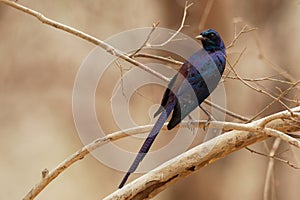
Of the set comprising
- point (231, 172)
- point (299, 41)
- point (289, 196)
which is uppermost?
point (299, 41)

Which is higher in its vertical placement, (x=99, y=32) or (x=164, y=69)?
(x=99, y=32)

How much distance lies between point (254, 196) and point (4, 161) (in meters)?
1.60

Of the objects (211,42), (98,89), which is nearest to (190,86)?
(211,42)

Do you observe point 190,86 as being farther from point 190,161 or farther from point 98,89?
point 98,89

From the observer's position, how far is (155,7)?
3809 mm

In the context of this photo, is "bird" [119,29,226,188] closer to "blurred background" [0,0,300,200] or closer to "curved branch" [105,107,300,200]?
"curved branch" [105,107,300,200]

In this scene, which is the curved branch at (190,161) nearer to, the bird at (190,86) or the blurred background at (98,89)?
the bird at (190,86)

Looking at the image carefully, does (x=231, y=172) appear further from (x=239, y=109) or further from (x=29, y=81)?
(x=29, y=81)

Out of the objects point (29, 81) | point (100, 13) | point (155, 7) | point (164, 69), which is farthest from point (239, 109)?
point (164, 69)

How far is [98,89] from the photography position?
3434mm

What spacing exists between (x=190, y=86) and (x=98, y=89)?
1.83 metres

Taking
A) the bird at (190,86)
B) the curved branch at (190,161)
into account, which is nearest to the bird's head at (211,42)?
the bird at (190,86)

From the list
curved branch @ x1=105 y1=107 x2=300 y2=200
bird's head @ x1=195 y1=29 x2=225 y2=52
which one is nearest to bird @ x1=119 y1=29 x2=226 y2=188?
bird's head @ x1=195 y1=29 x2=225 y2=52

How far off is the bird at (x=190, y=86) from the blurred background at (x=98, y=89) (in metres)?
1.25
